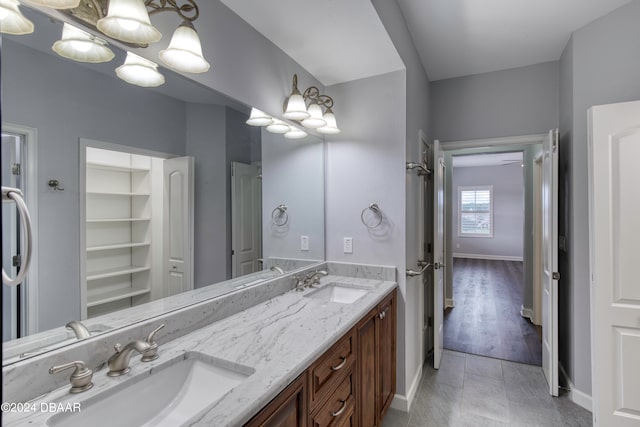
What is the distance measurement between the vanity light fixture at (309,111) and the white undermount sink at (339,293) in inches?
43.0

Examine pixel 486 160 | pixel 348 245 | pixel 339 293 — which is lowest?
pixel 339 293

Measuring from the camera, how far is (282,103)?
2057 mm

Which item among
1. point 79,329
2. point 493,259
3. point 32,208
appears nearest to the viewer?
point 32,208

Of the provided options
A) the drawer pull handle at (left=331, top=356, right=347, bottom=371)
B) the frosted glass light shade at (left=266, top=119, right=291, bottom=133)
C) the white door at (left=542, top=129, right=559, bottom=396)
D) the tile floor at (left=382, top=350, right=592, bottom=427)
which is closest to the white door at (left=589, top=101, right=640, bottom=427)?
the tile floor at (left=382, top=350, right=592, bottom=427)

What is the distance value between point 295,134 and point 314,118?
7.6 inches

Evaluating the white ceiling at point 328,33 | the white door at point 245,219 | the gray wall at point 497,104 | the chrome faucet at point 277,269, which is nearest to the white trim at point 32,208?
the white door at point 245,219

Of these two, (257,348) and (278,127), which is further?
(278,127)

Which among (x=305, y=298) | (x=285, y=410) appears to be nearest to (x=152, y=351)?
(x=285, y=410)

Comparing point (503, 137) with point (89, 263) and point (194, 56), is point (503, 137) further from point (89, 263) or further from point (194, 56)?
point (89, 263)

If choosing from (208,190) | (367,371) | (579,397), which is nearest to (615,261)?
(579,397)

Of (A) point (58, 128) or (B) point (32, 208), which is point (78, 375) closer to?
(B) point (32, 208)

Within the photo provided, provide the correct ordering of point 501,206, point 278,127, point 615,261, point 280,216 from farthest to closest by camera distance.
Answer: point 501,206 → point 280,216 → point 278,127 → point 615,261

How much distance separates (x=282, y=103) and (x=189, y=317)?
1355 millimetres

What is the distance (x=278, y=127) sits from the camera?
2.06 meters
